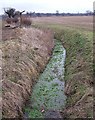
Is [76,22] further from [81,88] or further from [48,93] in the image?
[81,88]

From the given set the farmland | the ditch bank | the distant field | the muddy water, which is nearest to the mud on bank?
the farmland

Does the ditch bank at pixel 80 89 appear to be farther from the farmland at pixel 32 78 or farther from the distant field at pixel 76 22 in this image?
the distant field at pixel 76 22

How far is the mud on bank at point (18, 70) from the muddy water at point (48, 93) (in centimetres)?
53

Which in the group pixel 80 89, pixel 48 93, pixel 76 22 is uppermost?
pixel 76 22

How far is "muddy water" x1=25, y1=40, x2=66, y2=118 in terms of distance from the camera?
16714mm

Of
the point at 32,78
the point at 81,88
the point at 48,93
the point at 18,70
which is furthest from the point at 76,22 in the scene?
the point at 81,88

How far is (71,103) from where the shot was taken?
1684cm

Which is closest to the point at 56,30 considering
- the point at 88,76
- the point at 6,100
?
the point at 88,76

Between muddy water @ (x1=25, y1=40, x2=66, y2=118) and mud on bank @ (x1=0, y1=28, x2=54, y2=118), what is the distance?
53cm

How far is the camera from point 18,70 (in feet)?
68.9

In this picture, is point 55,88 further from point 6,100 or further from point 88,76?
point 6,100

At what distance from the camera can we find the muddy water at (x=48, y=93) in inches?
658

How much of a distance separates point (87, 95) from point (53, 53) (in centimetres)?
1796

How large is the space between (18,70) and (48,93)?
3.20m
